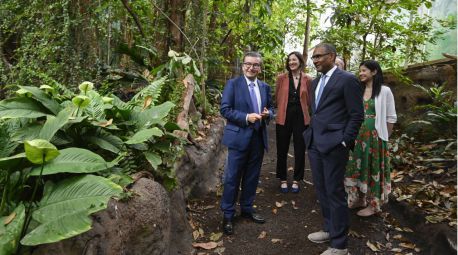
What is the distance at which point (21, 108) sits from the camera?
2.74 m

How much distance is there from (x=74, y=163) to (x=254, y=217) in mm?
2343

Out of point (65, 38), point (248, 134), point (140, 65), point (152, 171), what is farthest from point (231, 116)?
point (140, 65)

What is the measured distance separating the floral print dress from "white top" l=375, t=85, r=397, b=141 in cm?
5

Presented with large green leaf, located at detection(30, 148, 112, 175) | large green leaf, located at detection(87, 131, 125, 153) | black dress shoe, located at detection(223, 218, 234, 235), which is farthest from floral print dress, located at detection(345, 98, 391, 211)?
large green leaf, located at detection(30, 148, 112, 175)

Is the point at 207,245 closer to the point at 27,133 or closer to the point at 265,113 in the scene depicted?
the point at 265,113

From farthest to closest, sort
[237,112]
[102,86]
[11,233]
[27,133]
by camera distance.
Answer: [102,86] → [237,112] → [27,133] → [11,233]

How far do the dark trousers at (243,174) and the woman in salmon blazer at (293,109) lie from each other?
3.54ft

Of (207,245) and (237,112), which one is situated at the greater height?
(237,112)

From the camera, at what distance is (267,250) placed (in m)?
3.52

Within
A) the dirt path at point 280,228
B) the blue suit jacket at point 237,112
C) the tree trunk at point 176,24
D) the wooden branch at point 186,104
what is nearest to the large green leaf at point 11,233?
the dirt path at point 280,228

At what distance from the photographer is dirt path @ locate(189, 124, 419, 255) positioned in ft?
11.6

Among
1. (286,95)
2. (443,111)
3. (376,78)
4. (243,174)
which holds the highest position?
(376,78)

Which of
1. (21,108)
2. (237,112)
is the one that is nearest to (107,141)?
(21,108)

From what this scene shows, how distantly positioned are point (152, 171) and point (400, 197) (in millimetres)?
2928
